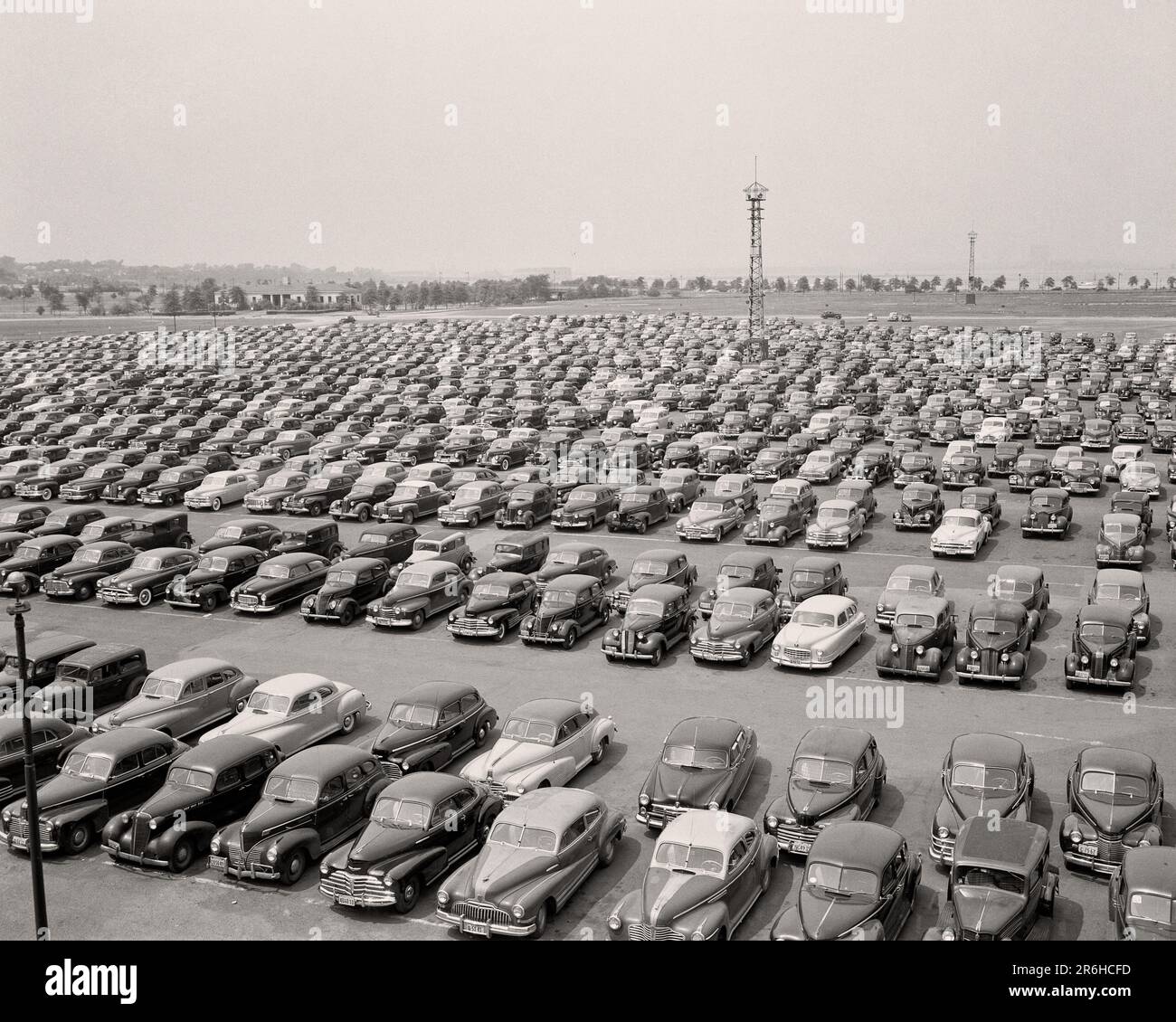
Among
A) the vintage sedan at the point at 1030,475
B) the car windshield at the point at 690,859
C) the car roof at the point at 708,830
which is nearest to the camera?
the car windshield at the point at 690,859

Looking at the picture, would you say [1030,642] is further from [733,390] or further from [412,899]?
[733,390]

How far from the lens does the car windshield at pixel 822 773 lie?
1777 cm

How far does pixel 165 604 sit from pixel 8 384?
6581cm

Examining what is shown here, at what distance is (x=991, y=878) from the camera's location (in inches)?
578

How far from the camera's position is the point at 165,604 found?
110 ft

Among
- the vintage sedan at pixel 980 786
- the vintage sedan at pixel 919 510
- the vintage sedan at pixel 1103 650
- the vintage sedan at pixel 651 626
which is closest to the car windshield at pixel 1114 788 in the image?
the vintage sedan at pixel 980 786

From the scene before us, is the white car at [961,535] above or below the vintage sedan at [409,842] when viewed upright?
above

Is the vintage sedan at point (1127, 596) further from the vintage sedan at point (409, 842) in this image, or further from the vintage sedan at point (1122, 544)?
the vintage sedan at point (409, 842)

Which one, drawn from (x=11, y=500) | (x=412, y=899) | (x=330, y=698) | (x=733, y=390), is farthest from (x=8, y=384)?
(x=412, y=899)

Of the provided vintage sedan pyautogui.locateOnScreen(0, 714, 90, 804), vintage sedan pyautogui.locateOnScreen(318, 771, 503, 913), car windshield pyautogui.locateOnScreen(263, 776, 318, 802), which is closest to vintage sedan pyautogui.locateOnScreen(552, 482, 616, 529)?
vintage sedan pyautogui.locateOnScreen(0, 714, 90, 804)

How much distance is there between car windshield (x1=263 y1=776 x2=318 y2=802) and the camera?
18.0 m

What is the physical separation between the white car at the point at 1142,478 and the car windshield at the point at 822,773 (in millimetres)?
28279

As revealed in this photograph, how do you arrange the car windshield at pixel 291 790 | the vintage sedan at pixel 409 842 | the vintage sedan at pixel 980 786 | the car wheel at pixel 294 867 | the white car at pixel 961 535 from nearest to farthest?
the vintage sedan at pixel 409 842 → the vintage sedan at pixel 980 786 → the car wheel at pixel 294 867 → the car windshield at pixel 291 790 → the white car at pixel 961 535

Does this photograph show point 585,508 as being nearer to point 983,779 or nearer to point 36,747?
point 36,747
